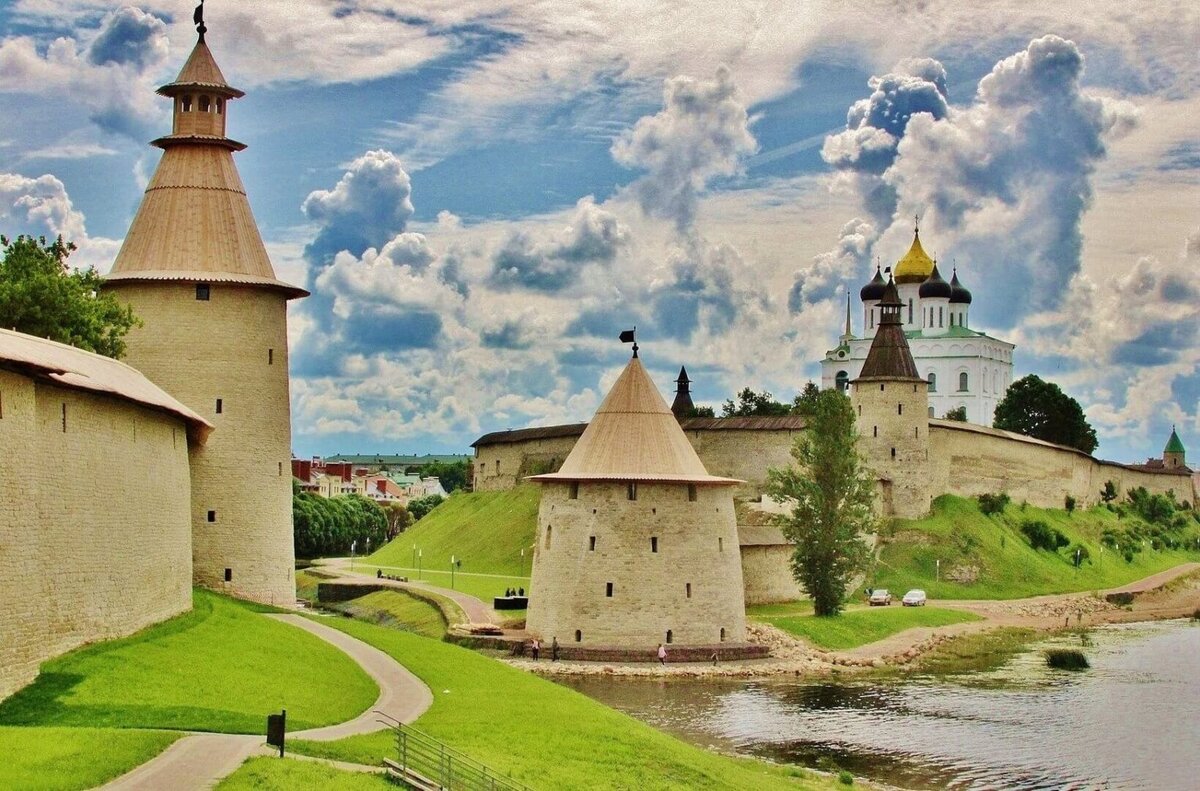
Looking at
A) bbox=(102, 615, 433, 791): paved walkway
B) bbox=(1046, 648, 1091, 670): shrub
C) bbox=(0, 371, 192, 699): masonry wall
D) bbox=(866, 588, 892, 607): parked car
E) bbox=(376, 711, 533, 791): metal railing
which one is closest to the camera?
bbox=(102, 615, 433, 791): paved walkway

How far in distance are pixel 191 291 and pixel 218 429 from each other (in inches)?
126

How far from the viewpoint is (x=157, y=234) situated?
36.0m

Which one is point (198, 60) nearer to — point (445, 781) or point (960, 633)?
point (445, 781)

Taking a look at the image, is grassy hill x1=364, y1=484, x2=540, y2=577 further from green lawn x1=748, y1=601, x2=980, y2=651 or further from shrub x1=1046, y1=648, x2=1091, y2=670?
shrub x1=1046, y1=648, x2=1091, y2=670

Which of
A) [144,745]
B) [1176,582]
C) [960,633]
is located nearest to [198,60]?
[144,745]

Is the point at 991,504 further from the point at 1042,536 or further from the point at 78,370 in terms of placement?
the point at 78,370

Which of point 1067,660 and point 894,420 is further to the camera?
point 894,420

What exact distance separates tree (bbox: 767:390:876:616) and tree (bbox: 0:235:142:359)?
963 inches

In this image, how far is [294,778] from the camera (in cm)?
1661

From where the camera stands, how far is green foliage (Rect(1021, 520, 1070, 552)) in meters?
75.4

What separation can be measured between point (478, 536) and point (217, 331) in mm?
38942

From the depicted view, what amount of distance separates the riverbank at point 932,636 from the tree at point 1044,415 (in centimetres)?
2335

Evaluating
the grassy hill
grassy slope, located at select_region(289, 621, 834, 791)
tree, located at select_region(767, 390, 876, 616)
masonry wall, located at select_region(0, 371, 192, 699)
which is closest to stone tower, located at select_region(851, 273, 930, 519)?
the grassy hill

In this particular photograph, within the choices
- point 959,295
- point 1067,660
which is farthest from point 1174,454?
point 1067,660
